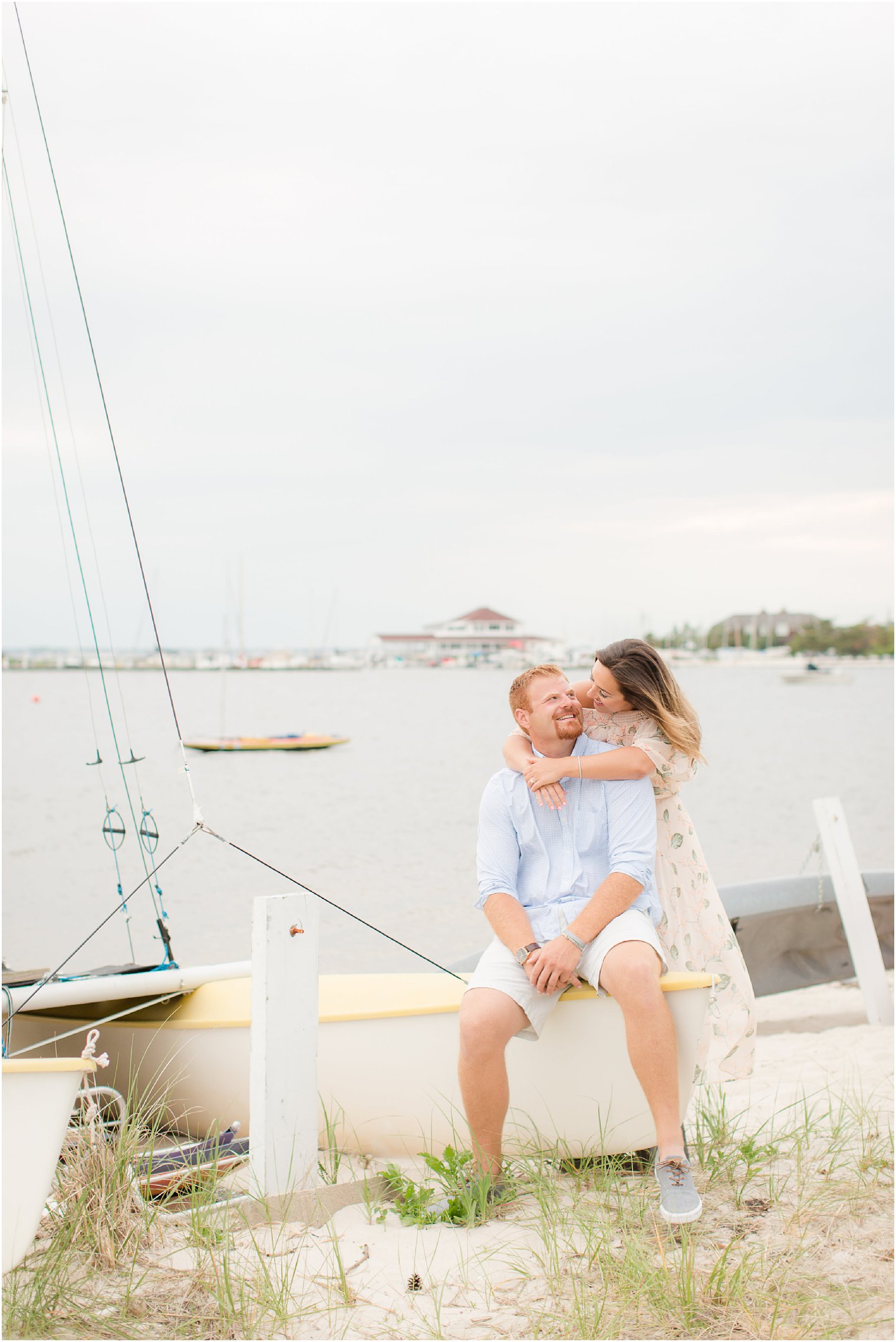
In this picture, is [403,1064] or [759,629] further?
[759,629]

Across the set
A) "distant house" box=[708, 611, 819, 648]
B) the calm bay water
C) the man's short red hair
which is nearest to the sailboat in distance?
the man's short red hair

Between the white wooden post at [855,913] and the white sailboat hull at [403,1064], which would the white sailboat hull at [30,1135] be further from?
the white wooden post at [855,913]

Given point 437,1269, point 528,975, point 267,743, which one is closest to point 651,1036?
point 528,975

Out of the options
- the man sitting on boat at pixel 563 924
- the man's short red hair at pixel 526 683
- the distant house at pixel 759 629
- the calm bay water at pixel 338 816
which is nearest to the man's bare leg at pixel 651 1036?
the man sitting on boat at pixel 563 924

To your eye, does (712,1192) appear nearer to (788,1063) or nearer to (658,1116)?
(658,1116)

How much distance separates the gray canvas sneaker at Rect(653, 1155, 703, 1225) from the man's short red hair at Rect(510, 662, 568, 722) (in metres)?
1.28

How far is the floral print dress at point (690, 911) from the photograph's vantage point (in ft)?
10.7

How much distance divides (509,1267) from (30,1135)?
114 centimetres

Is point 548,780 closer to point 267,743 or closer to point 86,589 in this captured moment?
point 86,589

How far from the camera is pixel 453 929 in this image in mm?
12188

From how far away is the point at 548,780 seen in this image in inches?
127

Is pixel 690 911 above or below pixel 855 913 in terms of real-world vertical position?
above

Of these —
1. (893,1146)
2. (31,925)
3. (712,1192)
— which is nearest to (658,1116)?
(712,1192)

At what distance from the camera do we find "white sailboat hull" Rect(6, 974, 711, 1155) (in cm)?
318
